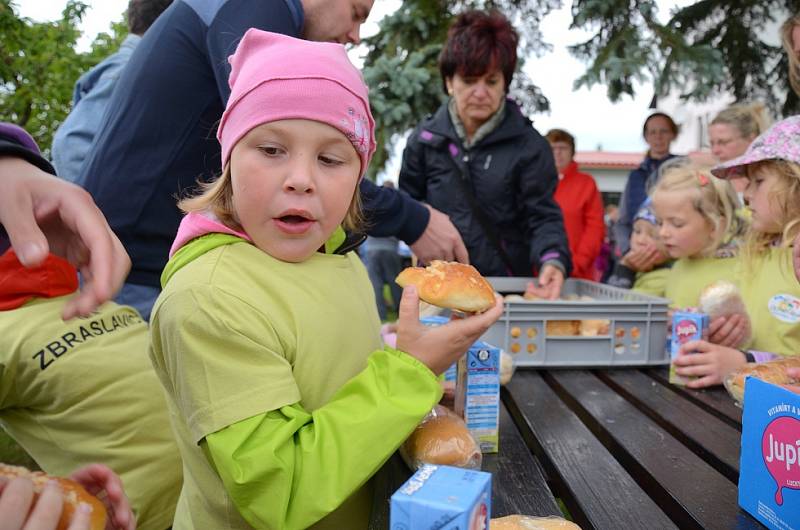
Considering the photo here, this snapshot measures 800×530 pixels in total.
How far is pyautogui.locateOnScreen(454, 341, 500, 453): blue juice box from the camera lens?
4.71 ft

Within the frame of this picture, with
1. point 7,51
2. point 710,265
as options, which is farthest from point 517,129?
point 7,51

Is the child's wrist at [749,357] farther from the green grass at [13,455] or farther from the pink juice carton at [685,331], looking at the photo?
the green grass at [13,455]

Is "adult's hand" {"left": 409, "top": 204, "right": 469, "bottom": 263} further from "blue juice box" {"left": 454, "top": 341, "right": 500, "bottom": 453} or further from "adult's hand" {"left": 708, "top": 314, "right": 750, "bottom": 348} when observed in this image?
"adult's hand" {"left": 708, "top": 314, "right": 750, "bottom": 348}

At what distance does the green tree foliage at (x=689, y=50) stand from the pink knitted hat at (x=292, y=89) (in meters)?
3.91

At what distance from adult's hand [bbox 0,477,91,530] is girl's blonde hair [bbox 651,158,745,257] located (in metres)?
2.83

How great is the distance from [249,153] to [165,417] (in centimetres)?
102

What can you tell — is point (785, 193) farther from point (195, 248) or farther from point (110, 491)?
point (110, 491)

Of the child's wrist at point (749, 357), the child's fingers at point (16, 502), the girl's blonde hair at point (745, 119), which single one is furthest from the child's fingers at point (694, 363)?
the girl's blonde hair at point (745, 119)

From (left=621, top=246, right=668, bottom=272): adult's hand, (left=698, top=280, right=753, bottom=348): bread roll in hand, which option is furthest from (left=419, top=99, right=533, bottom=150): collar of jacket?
(left=698, top=280, right=753, bottom=348): bread roll in hand

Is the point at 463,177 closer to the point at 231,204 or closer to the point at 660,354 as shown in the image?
the point at 660,354

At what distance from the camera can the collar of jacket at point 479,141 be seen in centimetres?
317

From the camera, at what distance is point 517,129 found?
317cm

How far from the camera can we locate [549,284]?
2.75 meters

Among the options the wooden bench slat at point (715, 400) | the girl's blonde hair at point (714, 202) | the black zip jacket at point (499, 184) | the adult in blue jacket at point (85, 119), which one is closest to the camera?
the wooden bench slat at point (715, 400)
